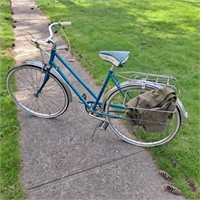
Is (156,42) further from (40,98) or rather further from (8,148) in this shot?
(8,148)

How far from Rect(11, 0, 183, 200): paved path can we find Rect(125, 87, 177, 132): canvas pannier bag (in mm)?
410

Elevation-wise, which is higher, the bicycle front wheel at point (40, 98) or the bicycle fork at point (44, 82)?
the bicycle fork at point (44, 82)

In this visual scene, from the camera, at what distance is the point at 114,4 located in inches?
351

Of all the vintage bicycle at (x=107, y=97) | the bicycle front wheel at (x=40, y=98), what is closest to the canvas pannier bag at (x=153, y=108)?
the vintage bicycle at (x=107, y=97)

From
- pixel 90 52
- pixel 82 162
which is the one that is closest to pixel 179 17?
pixel 90 52

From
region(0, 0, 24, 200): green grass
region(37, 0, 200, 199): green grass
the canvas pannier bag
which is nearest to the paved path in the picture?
region(0, 0, 24, 200): green grass

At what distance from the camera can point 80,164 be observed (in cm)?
262

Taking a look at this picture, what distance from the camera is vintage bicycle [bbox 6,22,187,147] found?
2.54 metres

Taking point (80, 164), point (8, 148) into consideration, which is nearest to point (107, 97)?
point (80, 164)

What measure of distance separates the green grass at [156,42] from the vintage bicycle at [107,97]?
300mm

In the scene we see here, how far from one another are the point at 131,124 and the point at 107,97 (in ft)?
1.20

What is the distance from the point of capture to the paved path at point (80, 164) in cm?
234

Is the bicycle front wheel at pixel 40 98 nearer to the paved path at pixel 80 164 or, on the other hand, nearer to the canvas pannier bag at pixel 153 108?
the paved path at pixel 80 164

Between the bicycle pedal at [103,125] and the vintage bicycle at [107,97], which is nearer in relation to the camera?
the vintage bicycle at [107,97]
